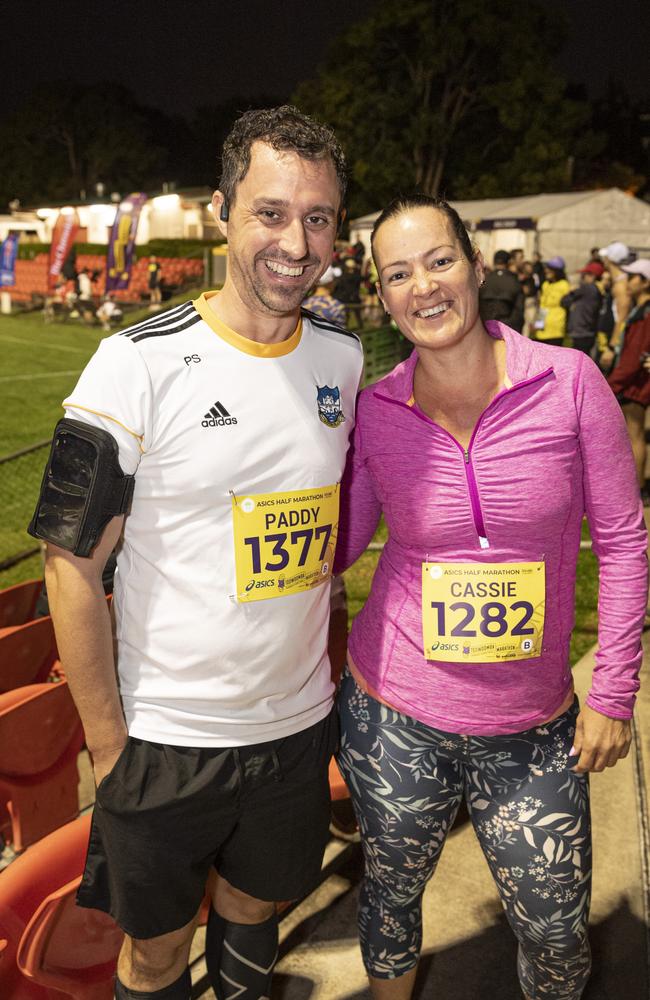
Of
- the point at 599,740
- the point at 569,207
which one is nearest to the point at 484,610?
the point at 599,740

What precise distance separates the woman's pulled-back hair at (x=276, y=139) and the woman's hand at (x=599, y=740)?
1.40 meters

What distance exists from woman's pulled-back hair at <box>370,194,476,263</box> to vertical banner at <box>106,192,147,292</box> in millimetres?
25466

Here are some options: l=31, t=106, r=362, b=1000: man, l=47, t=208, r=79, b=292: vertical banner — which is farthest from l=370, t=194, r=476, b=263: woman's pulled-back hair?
l=47, t=208, r=79, b=292: vertical banner

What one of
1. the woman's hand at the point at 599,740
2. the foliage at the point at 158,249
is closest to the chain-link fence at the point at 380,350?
the woman's hand at the point at 599,740

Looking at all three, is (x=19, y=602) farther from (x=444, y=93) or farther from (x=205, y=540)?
(x=444, y=93)

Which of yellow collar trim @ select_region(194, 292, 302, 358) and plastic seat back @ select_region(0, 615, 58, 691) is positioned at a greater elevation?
yellow collar trim @ select_region(194, 292, 302, 358)

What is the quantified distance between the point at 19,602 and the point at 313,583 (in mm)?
2025

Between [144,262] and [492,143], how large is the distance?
2350 cm

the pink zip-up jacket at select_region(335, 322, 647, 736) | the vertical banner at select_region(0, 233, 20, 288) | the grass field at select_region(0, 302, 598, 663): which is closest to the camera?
the pink zip-up jacket at select_region(335, 322, 647, 736)

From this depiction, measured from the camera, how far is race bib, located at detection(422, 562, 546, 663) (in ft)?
6.57

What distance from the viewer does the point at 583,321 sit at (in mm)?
13078

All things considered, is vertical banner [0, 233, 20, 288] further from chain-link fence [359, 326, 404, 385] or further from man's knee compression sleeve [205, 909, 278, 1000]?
man's knee compression sleeve [205, 909, 278, 1000]

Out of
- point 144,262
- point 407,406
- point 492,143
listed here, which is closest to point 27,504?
point 407,406

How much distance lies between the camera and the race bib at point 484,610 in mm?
2004
